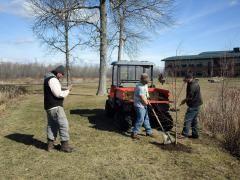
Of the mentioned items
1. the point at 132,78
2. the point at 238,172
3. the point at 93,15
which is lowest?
the point at 238,172

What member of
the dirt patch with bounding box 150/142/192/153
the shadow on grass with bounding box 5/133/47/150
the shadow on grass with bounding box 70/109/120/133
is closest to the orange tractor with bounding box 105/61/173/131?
the shadow on grass with bounding box 70/109/120/133

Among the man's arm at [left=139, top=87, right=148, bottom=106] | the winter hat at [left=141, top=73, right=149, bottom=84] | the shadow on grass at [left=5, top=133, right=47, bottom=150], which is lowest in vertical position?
the shadow on grass at [left=5, top=133, right=47, bottom=150]

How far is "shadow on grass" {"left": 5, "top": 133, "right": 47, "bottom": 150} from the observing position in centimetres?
871

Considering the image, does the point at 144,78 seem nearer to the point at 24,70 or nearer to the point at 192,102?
the point at 192,102

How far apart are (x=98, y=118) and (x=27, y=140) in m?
4.19

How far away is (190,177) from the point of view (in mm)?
6500

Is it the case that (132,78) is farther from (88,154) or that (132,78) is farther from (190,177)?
(190,177)

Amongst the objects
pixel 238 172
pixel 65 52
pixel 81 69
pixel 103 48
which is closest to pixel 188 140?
pixel 238 172

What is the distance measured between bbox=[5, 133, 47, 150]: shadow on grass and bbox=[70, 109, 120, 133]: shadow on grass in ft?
7.59

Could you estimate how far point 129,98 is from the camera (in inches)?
437

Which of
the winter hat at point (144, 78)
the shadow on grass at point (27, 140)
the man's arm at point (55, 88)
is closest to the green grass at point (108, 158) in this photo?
the shadow on grass at point (27, 140)

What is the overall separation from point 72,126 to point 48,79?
3731 millimetres

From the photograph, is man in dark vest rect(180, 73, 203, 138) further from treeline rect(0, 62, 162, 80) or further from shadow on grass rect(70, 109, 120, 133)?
treeline rect(0, 62, 162, 80)

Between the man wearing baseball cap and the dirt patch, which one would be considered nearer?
the dirt patch
